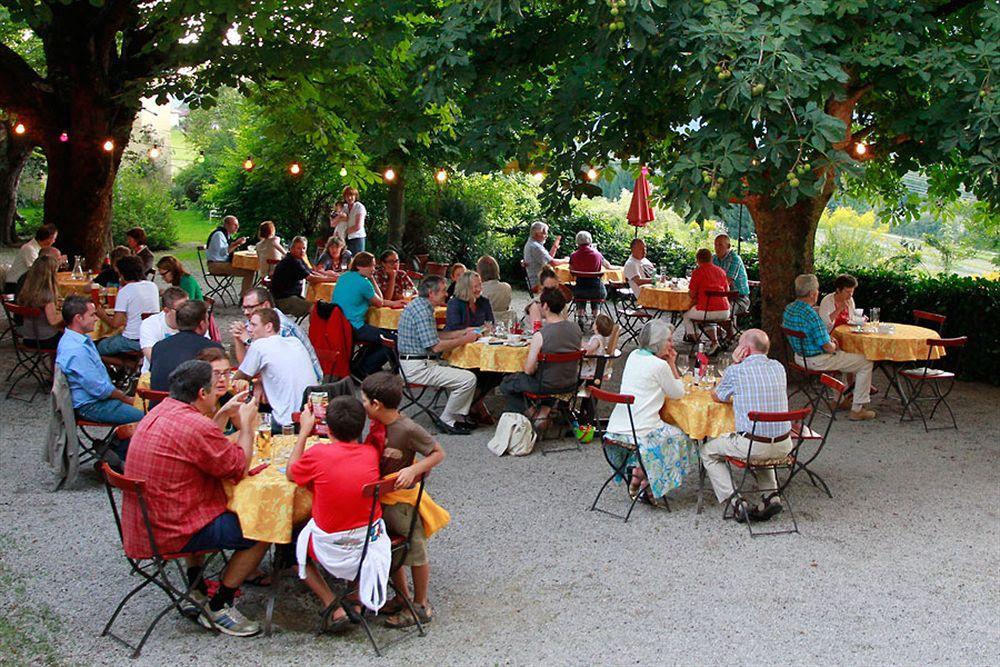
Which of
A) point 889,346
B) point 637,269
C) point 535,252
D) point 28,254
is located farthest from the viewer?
point 535,252

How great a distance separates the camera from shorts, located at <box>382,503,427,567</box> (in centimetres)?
552

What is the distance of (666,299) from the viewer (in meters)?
13.7

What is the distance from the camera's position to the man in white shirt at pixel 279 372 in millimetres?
7023

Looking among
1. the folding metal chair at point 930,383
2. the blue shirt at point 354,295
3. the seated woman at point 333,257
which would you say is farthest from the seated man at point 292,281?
the folding metal chair at point 930,383

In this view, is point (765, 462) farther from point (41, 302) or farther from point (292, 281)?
point (292, 281)

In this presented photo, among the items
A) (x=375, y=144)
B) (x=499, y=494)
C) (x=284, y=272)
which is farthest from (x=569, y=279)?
(x=499, y=494)

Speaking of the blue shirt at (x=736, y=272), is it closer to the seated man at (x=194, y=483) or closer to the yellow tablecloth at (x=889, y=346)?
the yellow tablecloth at (x=889, y=346)

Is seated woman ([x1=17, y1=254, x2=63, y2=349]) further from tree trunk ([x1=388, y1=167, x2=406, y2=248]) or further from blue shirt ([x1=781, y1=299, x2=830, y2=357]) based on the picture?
tree trunk ([x1=388, y1=167, x2=406, y2=248])

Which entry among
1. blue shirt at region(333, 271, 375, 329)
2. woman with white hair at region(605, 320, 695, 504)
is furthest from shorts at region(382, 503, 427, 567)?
blue shirt at region(333, 271, 375, 329)

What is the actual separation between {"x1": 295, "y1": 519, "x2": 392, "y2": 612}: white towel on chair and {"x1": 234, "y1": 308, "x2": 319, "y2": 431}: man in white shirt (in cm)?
187

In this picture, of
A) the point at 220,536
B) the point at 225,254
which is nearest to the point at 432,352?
the point at 220,536

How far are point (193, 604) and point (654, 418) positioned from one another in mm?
3434

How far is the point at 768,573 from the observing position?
6539 mm

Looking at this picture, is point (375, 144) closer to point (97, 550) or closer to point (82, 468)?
point (82, 468)
